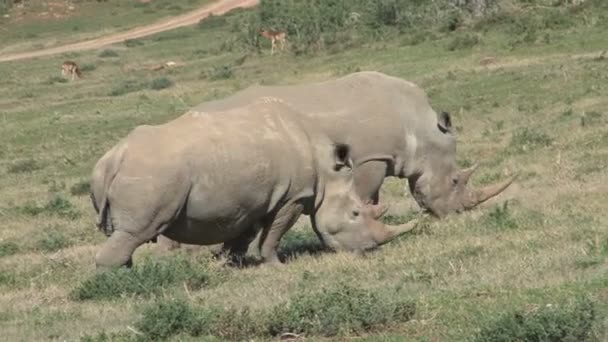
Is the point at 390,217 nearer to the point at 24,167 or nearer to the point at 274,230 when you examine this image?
the point at 274,230

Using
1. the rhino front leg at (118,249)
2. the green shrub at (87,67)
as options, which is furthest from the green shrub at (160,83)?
the rhino front leg at (118,249)

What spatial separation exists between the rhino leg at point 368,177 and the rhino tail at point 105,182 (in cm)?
297

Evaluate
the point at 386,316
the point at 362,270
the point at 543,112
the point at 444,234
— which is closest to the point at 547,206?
the point at 444,234

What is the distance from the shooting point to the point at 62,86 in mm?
39625

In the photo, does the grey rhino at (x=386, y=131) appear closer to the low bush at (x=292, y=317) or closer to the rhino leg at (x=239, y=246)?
the rhino leg at (x=239, y=246)

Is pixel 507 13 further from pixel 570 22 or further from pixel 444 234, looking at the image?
pixel 444 234

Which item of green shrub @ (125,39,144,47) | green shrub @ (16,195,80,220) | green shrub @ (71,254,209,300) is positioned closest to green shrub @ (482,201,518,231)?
green shrub @ (71,254,209,300)

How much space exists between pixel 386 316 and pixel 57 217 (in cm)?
1116

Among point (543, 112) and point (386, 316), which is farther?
point (543, 112)

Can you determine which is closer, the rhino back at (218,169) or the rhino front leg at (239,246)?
the rhino back at (218,169)

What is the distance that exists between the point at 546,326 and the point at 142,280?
4812 millimetres

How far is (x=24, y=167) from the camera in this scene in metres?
24.7

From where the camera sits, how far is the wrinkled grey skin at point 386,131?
14.1 meters

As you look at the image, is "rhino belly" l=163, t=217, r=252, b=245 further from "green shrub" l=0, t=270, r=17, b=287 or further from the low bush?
the low bush
